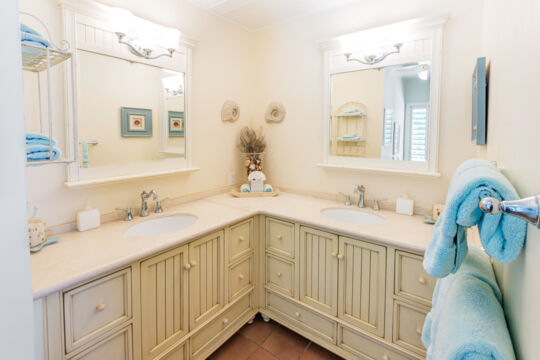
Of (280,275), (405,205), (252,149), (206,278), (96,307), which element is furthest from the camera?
(252,149)

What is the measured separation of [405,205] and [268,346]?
1363 mm

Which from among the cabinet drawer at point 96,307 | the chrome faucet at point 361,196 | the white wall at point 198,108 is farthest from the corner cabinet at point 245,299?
the white wall at point 198,108

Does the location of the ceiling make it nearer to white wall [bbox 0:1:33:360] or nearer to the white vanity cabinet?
the white vanity cabinet

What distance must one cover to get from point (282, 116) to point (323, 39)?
716 mm

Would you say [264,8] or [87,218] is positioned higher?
[264,8]

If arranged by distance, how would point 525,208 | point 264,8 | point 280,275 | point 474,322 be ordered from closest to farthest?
point 525,208 < point 474,322 < point 280,275 < point 264,8

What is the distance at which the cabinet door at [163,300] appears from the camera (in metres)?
1.40

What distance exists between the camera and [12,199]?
52 cm

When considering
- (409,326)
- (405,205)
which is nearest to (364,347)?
(409,326)

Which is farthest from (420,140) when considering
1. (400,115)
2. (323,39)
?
(323,39)

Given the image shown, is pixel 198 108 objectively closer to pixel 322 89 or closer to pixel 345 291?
pixel 322 89

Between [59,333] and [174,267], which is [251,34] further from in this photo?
[59,333]

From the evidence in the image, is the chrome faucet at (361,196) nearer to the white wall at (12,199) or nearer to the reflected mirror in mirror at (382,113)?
the reflected mirror in mirror at (382,113)

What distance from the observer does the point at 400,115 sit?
197cm
